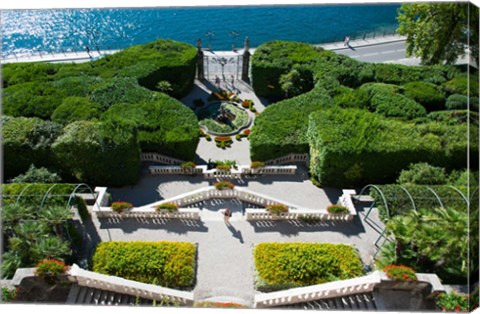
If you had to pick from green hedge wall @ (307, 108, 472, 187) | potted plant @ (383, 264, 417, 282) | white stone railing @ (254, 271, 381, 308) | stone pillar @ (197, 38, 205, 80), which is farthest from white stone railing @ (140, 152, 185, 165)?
potted plant @ (383, 264, 417, 282)

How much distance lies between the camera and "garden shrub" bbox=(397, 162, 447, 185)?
25703 mm

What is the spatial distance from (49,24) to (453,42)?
5649 centimetres

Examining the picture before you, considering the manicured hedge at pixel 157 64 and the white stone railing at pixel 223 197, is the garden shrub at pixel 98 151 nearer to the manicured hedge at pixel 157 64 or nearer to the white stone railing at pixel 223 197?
the white stone railing at pixel 223 197

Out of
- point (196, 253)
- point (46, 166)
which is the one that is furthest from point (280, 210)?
point (46, 166)

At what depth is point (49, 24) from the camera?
193 feet

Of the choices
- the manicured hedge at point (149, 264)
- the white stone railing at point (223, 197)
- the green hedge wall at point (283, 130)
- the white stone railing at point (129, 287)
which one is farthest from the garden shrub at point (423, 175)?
the white stone railing at point (129, 287)

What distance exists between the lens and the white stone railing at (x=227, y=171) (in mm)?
30016

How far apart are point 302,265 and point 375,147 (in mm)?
10839

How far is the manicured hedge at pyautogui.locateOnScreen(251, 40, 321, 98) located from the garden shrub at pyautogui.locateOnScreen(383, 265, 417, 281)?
26.9 meters

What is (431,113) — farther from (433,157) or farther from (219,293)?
(219,293)

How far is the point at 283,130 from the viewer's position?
1252 inches

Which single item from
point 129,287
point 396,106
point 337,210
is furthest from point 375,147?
point 129,287

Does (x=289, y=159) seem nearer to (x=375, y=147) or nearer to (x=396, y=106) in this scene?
(x=375, y=147)

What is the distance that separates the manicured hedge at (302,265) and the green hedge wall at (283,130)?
10.8m
